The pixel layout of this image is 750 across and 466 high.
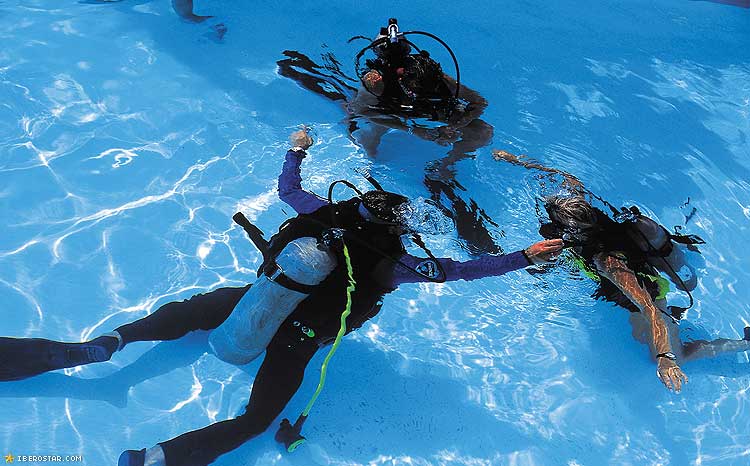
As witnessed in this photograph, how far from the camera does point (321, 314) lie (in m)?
3.16

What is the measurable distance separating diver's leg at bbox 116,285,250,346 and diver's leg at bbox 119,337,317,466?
428 millimetres

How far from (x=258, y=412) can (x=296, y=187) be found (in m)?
1.25

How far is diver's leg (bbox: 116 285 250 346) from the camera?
3371 mm

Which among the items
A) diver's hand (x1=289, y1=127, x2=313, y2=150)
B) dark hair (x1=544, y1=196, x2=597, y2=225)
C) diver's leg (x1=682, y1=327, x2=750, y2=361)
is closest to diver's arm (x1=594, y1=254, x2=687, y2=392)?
dark hair (x1=544, y1=196, x2=597, y2=225)

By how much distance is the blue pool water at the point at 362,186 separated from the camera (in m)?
3.52

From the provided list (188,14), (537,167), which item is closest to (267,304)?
(537,167)

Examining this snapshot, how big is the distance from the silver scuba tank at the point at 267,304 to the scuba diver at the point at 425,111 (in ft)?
5.82

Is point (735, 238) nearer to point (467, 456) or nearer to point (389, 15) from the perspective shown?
point (467, 456)

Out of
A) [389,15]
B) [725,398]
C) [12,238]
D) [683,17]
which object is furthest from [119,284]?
[683,17]

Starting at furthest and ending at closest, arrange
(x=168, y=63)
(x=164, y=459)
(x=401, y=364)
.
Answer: (x=168, y=63), (x=401, y=364), (x=164, y=459)

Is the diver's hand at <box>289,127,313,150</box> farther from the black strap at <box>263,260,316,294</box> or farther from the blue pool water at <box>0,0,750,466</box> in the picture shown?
the black strap at <box>263,260,316,294</box>

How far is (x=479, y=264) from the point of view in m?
3.11

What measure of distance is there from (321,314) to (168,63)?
3742mm

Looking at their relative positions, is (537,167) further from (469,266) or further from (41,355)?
(41,355)
